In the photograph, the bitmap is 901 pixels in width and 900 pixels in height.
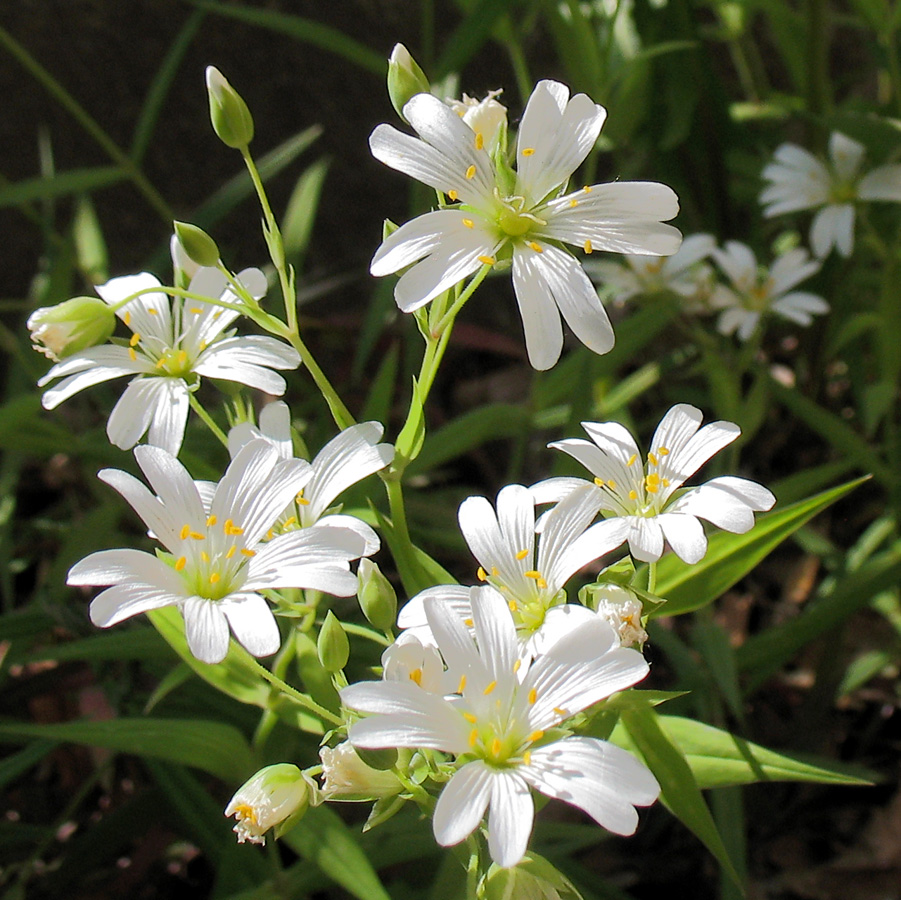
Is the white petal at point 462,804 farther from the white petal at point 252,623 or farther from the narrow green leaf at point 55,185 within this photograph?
the narrow green leaf at point 55,185

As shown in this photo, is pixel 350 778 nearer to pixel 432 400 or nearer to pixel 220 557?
pixel 220 557

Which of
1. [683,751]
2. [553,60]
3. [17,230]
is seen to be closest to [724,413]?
[683,751]

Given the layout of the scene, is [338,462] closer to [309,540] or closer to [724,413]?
[309,540]

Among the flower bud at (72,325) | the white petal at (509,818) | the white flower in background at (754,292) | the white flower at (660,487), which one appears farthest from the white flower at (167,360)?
the white flower in background at (754,292)

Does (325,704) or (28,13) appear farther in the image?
(28,13)

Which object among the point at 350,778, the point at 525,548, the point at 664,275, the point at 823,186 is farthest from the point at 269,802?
the point at 823,186

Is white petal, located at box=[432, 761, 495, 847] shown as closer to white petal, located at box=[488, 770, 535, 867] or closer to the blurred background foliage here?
white petal, located at box=[488, 770, 535, 867]

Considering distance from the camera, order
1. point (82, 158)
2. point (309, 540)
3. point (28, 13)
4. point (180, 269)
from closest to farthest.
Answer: point (309, 540) → point (180, 269) → point (28, 13) → point (82, 158)

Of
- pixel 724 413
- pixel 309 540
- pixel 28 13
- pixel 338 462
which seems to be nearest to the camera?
pixel 309 540
